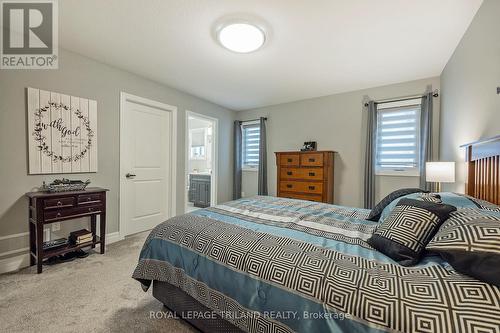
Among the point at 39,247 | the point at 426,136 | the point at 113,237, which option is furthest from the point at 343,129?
the point at 39,247

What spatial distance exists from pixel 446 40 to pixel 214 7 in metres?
2.36

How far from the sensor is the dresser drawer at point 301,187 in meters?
3.66

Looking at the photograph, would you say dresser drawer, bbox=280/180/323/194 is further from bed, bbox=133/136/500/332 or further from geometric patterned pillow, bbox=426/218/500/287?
geometric patterned pillow, bbox=426/218/500/287

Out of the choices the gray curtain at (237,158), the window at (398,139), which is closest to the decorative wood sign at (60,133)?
the gray curtain at (237,158)

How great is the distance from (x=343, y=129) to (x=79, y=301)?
4.10 meters

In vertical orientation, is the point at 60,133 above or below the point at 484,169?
above

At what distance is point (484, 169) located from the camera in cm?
160

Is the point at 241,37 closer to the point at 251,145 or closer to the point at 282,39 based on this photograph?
the point at 282,39

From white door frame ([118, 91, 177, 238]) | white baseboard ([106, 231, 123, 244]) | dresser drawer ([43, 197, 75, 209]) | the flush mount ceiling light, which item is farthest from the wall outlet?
the flush mount ceiling light

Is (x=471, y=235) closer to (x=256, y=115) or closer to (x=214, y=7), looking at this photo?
(x=214, y=7)

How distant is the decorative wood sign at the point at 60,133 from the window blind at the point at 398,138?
4.26 metres

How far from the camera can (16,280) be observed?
204cm

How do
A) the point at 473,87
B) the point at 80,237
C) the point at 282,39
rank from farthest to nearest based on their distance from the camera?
the point at 80,237 < the point at 282,39 < the point at 473,87

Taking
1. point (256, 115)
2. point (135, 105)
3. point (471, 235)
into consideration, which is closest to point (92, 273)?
point (135, 105)
